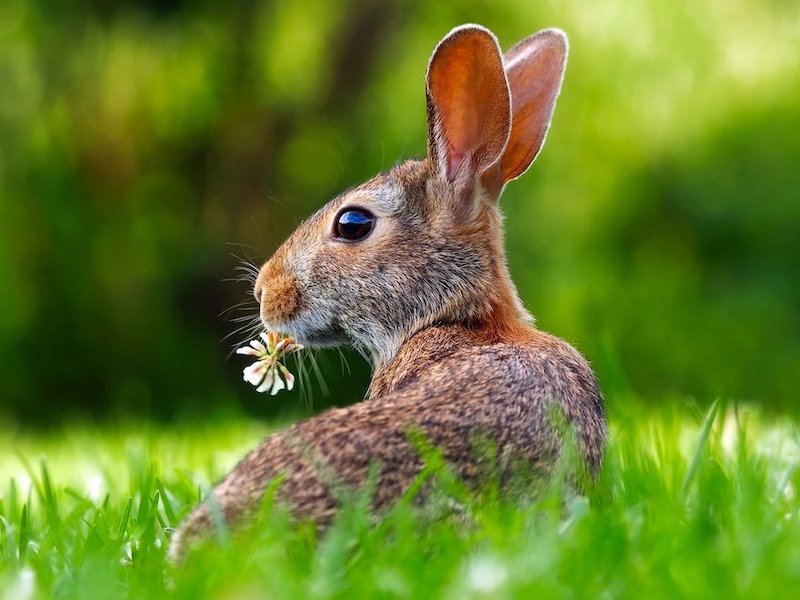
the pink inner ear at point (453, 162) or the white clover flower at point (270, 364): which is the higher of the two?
the pink inner ear at point (453, 162)

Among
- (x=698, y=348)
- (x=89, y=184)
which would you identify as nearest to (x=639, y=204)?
(x=698, y=348)

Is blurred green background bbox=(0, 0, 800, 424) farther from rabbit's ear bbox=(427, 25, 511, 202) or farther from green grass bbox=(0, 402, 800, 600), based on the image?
green grass bbox=(0, 402, 800, 600)

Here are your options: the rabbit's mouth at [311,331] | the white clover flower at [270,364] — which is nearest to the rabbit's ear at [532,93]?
the rabbit's mouth at [311,331]

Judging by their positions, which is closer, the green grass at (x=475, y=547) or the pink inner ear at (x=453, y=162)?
the green grass at (x=475, y=547)

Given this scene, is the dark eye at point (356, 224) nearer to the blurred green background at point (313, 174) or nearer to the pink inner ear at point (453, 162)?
the pink inner ear at point (453, 162)

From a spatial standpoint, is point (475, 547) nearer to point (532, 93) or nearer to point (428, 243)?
point (428, 243)
